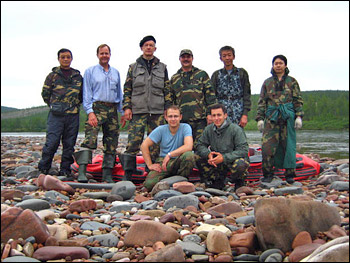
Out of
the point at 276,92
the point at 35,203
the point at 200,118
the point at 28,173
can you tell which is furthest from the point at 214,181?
the point at 28,173

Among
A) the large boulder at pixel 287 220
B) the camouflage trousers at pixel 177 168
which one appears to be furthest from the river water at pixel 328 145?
the camouflage trousers at pixel 177 168

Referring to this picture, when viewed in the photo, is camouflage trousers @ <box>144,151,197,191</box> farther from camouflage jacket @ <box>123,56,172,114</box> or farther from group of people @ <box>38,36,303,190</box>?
camouflage jacket @ <box>123,56,172,114</box>

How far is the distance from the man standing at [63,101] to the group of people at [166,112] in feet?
0.05

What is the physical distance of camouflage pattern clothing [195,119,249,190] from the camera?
463cm

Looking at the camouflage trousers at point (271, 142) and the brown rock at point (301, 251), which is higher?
the camouflage trousers at point (271, 142)

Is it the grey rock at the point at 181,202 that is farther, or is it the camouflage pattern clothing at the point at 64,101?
the camouflage pattern clothing at the point at 64,101

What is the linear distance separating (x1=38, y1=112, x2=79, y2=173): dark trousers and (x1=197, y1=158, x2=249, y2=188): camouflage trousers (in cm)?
215

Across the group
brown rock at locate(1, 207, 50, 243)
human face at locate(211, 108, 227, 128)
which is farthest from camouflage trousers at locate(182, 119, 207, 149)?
brown rock at locate(1, 207, 50, 243)

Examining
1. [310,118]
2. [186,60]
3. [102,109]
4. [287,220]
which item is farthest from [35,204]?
[310,118]

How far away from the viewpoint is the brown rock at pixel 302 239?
84.6 inches

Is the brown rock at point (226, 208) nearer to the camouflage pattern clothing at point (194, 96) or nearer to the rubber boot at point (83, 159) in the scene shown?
the camouflage pattern clothing at point (194, 96)

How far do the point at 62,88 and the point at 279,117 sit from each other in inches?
133

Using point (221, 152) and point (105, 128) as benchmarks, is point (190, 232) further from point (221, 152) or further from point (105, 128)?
point (105, 128)

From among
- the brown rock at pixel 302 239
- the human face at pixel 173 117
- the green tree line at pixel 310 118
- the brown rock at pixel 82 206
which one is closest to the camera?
the brown rock at pixel 302 239
